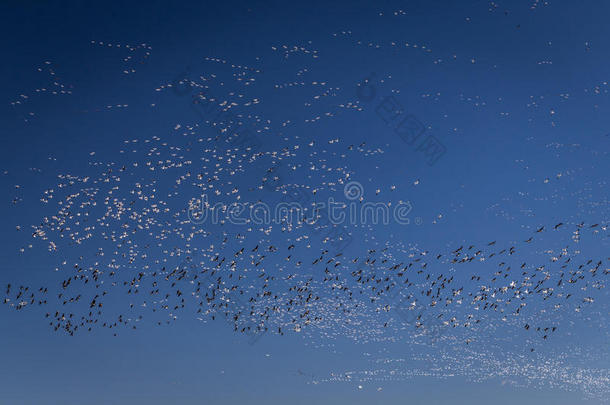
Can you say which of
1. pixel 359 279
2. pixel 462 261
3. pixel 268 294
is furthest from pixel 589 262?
pixel 268 294

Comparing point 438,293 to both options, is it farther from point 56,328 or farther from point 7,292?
point 7,292

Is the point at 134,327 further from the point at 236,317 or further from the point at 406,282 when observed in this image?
the point at 406,282

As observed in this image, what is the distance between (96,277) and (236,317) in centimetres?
702

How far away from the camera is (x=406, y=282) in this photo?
26.3m

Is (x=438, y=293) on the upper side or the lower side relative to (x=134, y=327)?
upper

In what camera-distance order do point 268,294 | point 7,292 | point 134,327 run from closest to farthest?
point 134,327, point 7,292, point 268,294

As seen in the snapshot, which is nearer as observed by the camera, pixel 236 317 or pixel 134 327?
pixel 134 327

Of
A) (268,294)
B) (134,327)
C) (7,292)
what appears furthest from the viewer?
(268,294)

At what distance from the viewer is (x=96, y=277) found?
26.8 meters

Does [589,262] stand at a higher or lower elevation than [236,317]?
higher

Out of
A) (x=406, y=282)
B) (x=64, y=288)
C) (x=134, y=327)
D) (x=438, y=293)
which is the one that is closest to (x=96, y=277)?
(x=64, y=288)

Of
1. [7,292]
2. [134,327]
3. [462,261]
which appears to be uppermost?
[462,261]

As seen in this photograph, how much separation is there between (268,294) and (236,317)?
357cm

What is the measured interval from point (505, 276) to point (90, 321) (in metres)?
19.6
